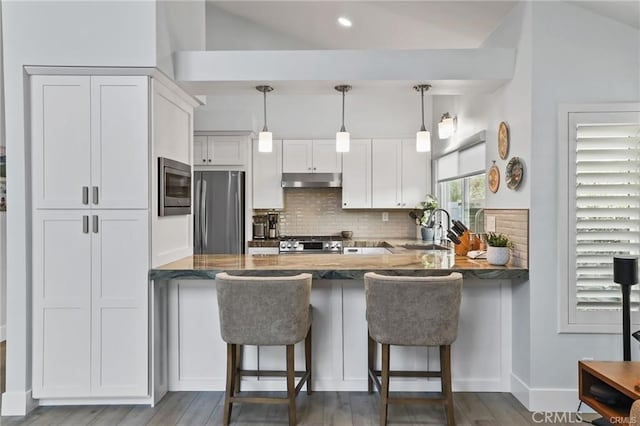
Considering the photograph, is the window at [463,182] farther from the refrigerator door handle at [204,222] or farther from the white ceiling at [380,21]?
the refrigerator door handle at [204,222]

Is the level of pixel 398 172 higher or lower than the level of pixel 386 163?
lower

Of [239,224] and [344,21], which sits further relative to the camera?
[239,224]

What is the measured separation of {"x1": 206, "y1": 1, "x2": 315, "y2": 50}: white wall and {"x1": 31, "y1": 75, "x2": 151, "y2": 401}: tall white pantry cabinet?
3.25 metres

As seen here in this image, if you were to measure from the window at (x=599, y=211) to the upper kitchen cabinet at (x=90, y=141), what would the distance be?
2685 millimetres

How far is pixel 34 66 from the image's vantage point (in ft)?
8.27

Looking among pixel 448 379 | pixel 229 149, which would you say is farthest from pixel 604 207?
pixel 229 149

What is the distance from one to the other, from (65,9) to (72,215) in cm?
126

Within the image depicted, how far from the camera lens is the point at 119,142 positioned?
102 inches

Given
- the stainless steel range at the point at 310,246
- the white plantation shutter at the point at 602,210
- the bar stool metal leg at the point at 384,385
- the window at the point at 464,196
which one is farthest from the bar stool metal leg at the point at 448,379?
the stainless steel range at the point at 310,246

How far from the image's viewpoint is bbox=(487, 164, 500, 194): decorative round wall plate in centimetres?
313

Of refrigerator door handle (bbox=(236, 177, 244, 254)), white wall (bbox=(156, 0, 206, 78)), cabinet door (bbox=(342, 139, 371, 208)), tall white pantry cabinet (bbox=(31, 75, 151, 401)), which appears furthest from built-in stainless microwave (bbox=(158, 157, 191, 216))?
cabinet door (bbox=(342, 139, 371, 208))

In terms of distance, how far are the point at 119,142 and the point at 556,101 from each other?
9.06ft

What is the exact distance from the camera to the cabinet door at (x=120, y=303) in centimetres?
261

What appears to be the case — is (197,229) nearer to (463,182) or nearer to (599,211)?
(463,182)
